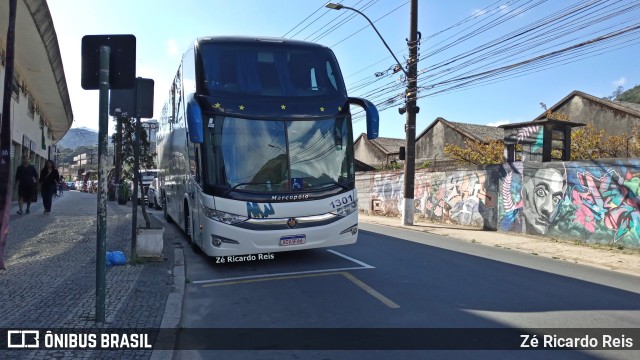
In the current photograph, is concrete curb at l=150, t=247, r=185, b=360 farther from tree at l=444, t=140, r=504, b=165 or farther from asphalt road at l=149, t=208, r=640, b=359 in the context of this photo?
tree at l=444, t=140, r=504, b=165

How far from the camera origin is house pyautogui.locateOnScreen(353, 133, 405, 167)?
42.0 metres

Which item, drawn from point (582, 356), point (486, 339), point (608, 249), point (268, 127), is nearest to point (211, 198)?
point (268, 127)

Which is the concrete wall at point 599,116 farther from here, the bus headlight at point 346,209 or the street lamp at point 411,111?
the bus headlight at point 346,209

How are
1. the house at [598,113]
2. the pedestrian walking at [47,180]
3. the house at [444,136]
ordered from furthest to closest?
1. the house at [444,136]
2. the house at [598,113]
3. the pedestrian walking at [47,180]

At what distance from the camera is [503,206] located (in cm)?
1625

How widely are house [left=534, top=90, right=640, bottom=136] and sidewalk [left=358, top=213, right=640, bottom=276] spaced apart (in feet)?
42.3

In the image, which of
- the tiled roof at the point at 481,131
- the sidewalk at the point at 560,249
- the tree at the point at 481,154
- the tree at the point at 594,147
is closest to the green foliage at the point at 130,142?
the sidewalk at the point at 560,249

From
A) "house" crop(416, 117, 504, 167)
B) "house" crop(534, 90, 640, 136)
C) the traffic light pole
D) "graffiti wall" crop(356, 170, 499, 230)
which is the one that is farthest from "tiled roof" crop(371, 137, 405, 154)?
the traffic light pole

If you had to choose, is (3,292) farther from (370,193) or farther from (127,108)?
(370,193)

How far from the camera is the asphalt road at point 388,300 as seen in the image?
485 cm

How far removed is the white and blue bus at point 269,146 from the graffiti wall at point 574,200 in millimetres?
7465

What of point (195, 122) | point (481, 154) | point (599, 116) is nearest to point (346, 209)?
point (195, 122)

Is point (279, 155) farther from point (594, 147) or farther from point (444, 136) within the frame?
point (444, 136)

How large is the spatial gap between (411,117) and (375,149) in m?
24.1
